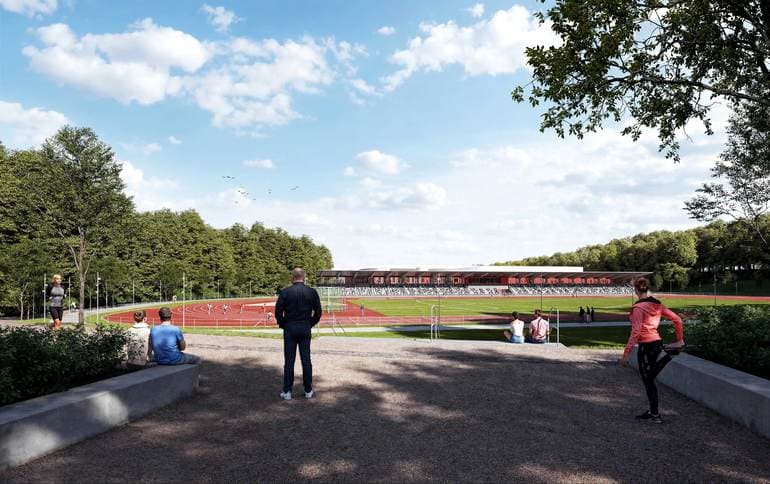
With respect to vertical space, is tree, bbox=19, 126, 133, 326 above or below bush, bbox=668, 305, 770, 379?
above

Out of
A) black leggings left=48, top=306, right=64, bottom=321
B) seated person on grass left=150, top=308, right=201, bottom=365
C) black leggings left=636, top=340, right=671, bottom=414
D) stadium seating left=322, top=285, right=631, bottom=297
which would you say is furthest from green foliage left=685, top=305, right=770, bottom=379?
stadium seating left=322, top=285, right=631, bottom=297

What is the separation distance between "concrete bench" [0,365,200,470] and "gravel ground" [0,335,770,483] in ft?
0.53

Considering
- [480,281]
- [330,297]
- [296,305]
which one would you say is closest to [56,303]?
[296,305]

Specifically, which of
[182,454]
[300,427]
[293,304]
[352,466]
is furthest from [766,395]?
[182,454]

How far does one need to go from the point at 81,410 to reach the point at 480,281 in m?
89.2

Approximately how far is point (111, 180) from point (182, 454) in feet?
78.5

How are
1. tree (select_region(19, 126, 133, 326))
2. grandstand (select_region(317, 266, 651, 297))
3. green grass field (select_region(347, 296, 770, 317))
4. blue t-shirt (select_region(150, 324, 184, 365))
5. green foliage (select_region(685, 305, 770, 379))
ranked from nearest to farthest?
1. green foliage (select_region(685, 305, 770, 379))
2. blue t-shirt (select_region(150, 324, 184, 365))
3. tree (select_region(19, 126, 133, 326))
4. green grass field (select_region(347, 296, 770, 317))
5. grandstand (select_region(317, 266, 651, 297))

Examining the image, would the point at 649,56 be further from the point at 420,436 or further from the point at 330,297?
the point at 330,297

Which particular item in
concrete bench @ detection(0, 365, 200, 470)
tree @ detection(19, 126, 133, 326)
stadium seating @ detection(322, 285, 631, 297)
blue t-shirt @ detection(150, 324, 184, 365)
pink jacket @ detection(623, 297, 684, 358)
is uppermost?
tree @ detection(19, 126, 133, 326)

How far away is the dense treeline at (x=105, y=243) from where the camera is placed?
78.0ft

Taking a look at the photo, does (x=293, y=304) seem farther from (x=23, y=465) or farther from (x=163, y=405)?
(x=23, y=465)

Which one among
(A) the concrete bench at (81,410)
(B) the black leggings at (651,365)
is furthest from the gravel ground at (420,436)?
(B) the black leggings at (651,365)

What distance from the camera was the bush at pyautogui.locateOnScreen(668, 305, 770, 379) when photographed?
696cm

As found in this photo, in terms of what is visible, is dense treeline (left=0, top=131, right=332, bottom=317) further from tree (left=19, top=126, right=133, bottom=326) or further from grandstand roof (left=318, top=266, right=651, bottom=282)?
grandstand roof (left=318, top=266, right=651, bottom=282)
